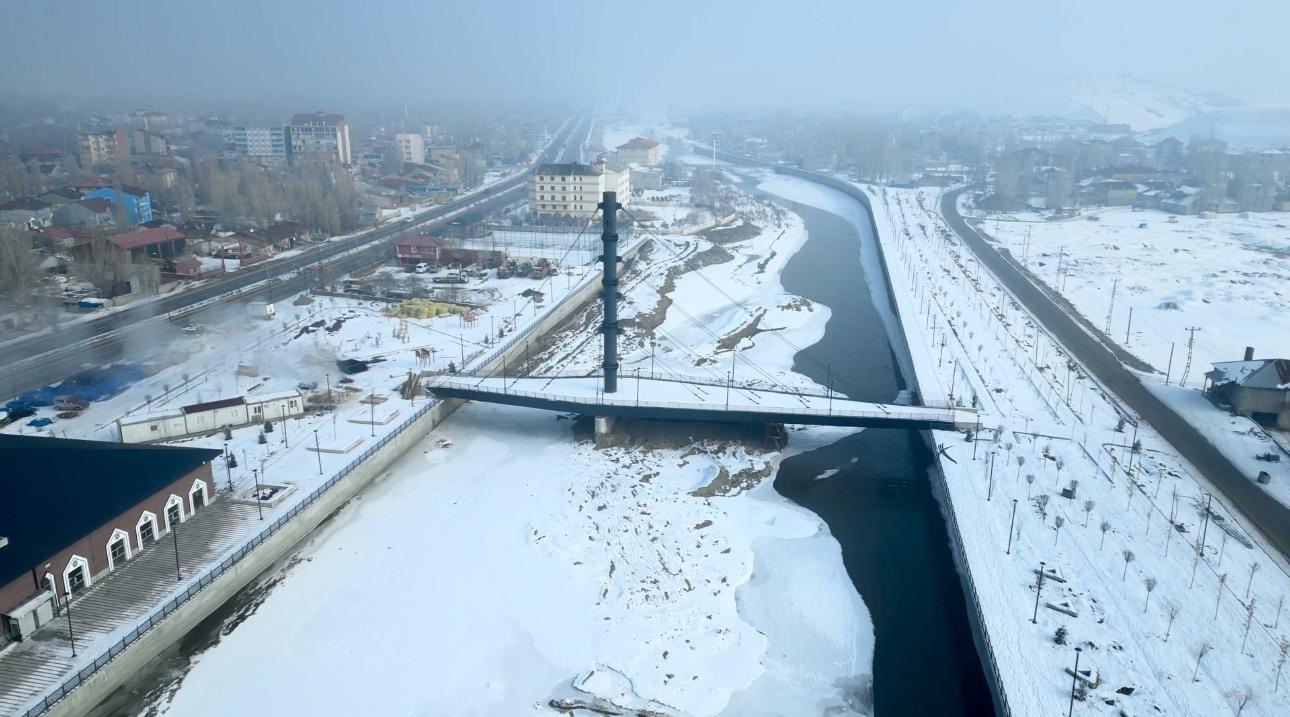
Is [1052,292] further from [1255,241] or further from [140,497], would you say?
[140,497]

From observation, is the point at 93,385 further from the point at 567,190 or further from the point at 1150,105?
the point at 1150,105

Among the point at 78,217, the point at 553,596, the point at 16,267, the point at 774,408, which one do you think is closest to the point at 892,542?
the point at 774,408

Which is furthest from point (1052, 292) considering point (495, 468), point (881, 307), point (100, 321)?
point (100, 321)

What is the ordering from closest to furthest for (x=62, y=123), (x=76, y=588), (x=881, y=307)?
(x=76, y=588) → (x=881, y=307) → (x=62, y=123)

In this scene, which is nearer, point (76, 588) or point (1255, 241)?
point (76, 588)

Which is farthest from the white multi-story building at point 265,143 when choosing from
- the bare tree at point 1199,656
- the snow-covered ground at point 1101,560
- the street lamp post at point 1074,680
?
the bare tree at point 1199,656

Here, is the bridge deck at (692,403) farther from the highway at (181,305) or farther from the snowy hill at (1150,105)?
the snowy hill at (1150,105)

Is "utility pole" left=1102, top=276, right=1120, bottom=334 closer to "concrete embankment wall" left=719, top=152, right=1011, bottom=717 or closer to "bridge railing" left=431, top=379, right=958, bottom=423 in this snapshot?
"concrete embankment wall" left=719, top=152, right=1011, bottom=717
